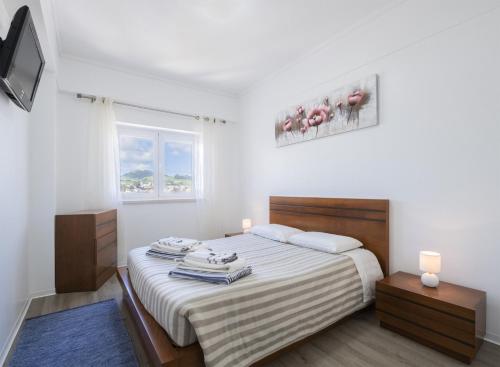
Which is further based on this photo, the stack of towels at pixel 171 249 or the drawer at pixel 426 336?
the stack of towels at pixel 171 249

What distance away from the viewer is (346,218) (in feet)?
8.86

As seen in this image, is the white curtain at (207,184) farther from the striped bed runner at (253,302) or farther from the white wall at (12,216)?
the white wall at (12,216)

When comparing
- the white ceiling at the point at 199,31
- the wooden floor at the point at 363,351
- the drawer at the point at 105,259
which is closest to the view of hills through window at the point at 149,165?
the drawer at the point at 105,259

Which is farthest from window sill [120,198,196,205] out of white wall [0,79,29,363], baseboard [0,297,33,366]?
baseboard [0,297,33,366]

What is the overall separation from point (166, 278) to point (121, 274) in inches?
40.6

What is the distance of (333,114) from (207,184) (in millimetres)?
2334

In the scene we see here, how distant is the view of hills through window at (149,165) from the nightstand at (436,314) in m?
3.25

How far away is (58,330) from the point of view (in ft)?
6.82

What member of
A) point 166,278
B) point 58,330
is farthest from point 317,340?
point 58,330

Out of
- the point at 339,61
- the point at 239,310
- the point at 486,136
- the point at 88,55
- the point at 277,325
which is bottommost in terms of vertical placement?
the point at 277,325

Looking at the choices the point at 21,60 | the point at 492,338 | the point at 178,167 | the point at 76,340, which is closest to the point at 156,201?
the point at 178,167

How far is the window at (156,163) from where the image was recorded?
3.74 meters

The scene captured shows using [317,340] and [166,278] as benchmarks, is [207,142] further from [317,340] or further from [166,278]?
[317,340]

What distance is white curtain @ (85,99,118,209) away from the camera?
327 cm
